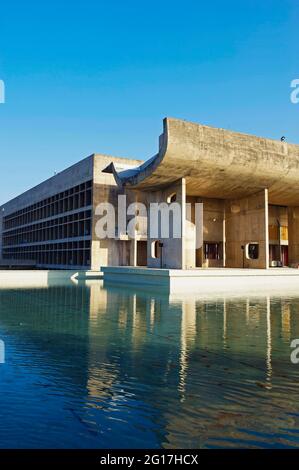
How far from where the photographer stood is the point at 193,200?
35.9 metres

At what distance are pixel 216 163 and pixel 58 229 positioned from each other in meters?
33.2

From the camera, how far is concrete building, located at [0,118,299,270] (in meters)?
25.6

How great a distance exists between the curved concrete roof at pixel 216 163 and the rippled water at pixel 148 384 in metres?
15.4

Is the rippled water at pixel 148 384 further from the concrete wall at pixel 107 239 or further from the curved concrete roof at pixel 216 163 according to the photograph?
the concrete wall at pixel 107 239

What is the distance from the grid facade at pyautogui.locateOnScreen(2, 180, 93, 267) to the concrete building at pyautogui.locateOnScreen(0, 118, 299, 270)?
0.15m

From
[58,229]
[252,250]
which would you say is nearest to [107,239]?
[58,229]

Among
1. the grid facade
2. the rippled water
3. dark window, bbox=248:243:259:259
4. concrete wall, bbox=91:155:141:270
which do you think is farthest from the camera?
the grid facade

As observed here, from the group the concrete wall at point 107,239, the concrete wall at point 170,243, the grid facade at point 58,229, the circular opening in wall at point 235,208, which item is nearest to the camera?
the concrete wall at point 170,243

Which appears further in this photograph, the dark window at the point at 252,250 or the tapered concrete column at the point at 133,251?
the tapered concrete column at the point at 133,251

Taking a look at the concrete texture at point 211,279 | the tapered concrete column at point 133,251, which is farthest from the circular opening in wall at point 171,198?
the tapered concrete column at point 133,251

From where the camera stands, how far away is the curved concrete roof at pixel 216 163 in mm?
24125

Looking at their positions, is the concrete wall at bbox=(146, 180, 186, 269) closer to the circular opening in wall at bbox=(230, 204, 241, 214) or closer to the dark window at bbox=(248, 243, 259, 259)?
the circular opening in wall at bbox=(230, 204, 241, 214)

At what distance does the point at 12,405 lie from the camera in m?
4.73

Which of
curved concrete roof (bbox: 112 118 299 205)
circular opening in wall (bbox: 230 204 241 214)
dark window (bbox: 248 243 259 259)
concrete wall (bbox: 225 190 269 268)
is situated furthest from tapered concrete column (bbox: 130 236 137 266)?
curved concrete roof (bbox: 112 118 299 205)
